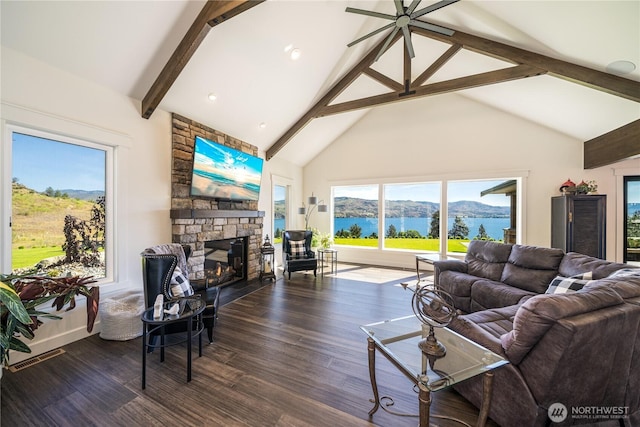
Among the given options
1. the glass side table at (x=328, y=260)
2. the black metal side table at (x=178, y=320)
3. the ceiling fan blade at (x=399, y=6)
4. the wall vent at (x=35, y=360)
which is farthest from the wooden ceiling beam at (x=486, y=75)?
the wall vent at (x=35, y=360)

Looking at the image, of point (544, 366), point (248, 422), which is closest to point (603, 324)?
point (544, 366)

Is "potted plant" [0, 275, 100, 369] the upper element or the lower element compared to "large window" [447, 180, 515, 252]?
lower

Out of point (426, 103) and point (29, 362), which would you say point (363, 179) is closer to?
point (426, 103)

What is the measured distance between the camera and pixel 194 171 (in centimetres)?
360

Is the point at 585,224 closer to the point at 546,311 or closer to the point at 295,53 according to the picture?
the point at 546,311

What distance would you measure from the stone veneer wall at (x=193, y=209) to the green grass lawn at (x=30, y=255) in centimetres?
122

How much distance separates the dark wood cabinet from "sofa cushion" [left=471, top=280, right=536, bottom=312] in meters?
2.38

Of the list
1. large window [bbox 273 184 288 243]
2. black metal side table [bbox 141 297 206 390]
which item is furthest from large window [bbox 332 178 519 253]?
black metal side table [bbox 141 297 206 390]

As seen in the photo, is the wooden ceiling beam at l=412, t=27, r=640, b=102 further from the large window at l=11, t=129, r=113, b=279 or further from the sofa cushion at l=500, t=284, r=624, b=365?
the large window at l=11, t=129, r=113, b=279

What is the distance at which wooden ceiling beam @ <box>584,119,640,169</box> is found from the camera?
3319 mm

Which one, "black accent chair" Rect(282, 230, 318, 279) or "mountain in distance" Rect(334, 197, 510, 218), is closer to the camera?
"black accent chair" Rect(282, 230, 318, 279)

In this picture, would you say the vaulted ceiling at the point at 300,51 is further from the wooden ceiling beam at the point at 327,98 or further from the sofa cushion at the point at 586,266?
the sofa cushion at the point at 586,266

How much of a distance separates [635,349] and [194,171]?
4.58 metres

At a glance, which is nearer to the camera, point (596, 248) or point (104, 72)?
point (104, 72)
